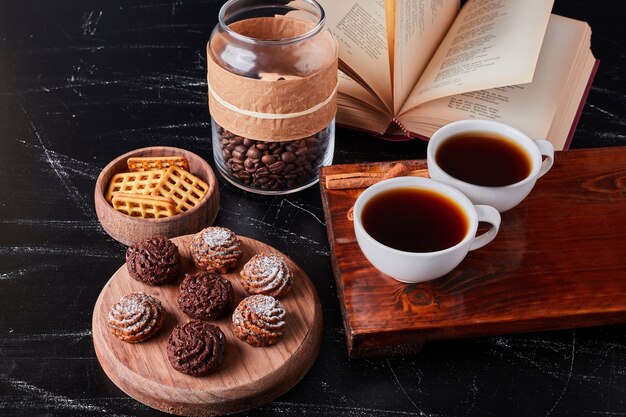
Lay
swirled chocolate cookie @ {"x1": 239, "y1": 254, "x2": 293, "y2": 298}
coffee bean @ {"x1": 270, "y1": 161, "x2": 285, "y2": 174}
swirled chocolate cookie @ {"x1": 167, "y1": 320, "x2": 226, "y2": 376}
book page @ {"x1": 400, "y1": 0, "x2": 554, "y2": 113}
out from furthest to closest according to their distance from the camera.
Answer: book page @ {"x1": 400, "y1": 0, "x2": 554, "y2": 113} → coffee bean @ {"x1": 270, "y1": 161, "x2": 285, "y2": 174} → swirled chocolate cookie @ {"x1": 239, "y1": 254, "x2": 293, "y2": 298} → swirled chocolate cookie @ {"x1": 167, "y1": 320, "x2": 226, "y2": 376}

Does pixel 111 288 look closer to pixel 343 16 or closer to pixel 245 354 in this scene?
pixel 245 354

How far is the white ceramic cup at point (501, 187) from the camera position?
51.9 inches

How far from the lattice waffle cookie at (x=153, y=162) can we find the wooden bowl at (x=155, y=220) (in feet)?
0.04

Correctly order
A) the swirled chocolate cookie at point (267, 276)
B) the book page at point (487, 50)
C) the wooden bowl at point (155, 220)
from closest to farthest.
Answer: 1. the swirled chocolate cookie at point (267, 276)
2. the wooden bowl at point (155, 220)
3. the book page at point (487, 50)

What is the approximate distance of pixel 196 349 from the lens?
3.81ft

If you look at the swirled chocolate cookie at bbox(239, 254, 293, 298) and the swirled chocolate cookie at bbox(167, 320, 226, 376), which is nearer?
the swirled chocolate cookie at bbox(167, 320, 226, 376)

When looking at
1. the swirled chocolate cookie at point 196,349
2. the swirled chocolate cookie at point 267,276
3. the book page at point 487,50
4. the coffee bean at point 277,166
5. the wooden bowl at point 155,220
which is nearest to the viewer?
the swirled chocolate cookie at point 196,349

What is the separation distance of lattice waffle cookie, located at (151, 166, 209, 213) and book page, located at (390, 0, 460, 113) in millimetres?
433

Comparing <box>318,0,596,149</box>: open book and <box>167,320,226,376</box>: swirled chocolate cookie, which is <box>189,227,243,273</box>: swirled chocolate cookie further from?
<box>318,0,596,149</box>: open book

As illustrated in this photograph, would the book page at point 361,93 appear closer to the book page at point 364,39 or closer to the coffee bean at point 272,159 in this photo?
the book page at point 364,39

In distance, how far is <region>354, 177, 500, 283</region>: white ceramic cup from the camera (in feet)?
3.92

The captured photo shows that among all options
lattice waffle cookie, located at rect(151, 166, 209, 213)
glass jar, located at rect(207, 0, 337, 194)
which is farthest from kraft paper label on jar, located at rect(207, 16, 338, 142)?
lattice waffle cookie, located at rect(151, 166, 209, 213)

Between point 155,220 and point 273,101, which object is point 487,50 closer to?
point 273,101

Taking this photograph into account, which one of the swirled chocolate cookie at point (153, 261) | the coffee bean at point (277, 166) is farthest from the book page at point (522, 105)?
the swirled chocolate cookie at point (153, 261)
